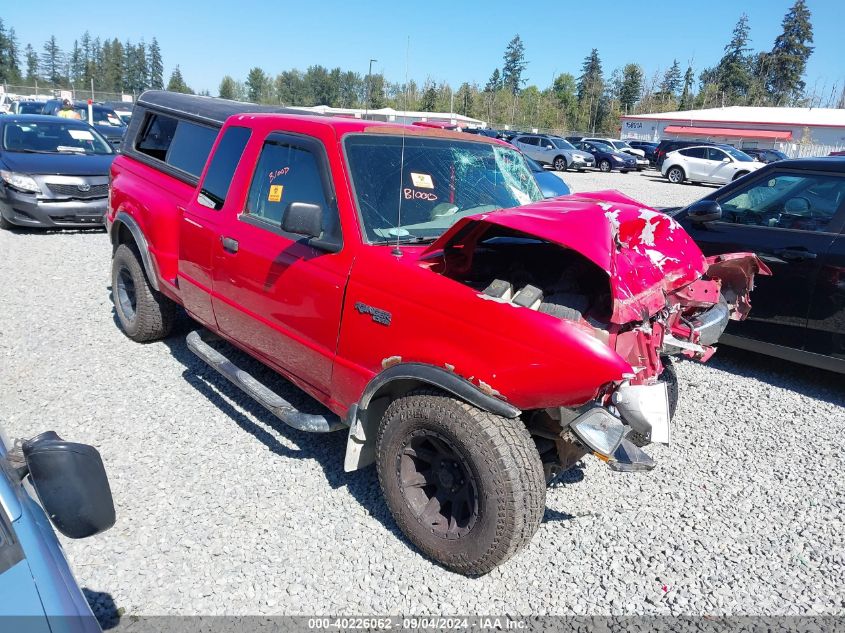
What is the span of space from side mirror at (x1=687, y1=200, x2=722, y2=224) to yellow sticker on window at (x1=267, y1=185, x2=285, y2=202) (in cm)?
351

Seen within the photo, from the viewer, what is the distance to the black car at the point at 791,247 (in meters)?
4.68

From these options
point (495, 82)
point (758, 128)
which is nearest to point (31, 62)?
point (495, 82)

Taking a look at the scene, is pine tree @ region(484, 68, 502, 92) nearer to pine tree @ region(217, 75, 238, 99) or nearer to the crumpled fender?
pine tree @ region(217, 75, 238, 99)

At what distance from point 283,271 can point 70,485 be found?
2036 millimetres

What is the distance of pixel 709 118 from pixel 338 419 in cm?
6652

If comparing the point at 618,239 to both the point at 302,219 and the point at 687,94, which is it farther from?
the point at 687,94

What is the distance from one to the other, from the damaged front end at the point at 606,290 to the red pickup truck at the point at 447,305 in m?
0.01

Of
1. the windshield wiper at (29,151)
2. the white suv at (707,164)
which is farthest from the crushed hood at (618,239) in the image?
the white suv at (707,164)

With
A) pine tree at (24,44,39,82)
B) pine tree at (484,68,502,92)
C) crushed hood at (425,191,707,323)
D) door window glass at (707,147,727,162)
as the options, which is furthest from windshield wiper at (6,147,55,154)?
pine tree at (24,44,39,82)

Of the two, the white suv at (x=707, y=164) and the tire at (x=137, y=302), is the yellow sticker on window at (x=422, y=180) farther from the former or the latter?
the white suv at (x=707, y=164)

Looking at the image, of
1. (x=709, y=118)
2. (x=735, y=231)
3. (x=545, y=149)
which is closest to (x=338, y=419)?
(x=735, y=231)

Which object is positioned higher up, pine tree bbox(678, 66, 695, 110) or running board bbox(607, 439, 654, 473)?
pine tree bbox(678, 66, 695, 110)

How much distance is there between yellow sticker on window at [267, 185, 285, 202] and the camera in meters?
3.61

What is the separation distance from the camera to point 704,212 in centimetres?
→ 511
